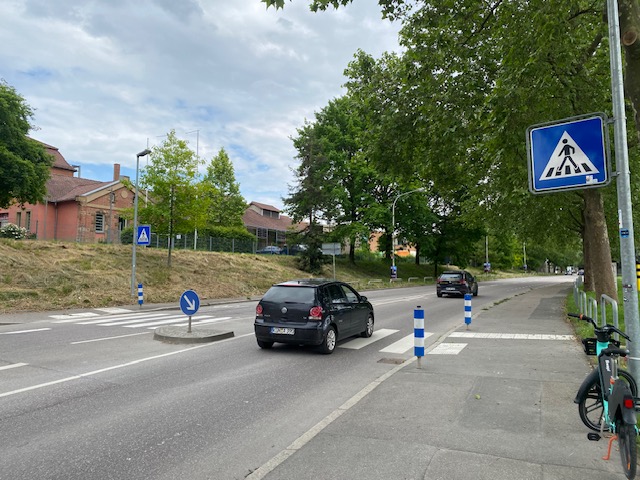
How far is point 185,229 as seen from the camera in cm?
2456

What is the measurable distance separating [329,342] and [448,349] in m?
2.51

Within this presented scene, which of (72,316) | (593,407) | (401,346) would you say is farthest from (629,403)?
(72,316)

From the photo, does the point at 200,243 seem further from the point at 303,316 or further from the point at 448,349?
the point at 448,349

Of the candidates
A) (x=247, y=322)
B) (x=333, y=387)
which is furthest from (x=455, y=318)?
(x=333, y=387)

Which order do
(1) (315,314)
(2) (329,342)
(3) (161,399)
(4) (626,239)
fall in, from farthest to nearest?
(2) (329,342)
(1) (315,314)
(3) (161,399)
(4) (626,239)

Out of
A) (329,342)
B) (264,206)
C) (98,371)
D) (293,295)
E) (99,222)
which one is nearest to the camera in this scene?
(98,371)

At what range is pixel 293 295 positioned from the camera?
911cm

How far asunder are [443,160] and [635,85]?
24.8 ft

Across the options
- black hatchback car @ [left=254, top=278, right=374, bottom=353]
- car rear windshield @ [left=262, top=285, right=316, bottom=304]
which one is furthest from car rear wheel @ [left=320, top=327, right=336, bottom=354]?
car rear windshield @ [left=262, top=285, right=316, bottom=304]

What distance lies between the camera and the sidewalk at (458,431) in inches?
145

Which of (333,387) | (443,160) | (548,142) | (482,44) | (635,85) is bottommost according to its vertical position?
(333,387)

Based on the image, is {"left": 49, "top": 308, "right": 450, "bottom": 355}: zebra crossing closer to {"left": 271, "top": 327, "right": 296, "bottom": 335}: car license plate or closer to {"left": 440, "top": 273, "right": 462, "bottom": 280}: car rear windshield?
{"left": 271, "top": 327, "right": 296, "bottom": 335}: car license plate

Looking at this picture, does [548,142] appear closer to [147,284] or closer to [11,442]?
[11,442]

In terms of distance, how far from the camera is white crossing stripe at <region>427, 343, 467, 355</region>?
8.87m
